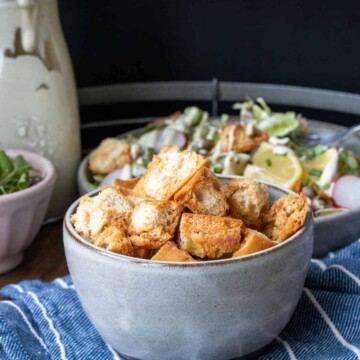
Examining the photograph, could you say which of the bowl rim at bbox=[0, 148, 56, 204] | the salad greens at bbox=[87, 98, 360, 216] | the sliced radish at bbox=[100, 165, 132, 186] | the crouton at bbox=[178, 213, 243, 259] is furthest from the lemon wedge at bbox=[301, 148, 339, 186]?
the crouton at bbox=[178, 213, 243, 259]

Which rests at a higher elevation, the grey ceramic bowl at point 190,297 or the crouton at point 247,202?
the crouton at point 247,202

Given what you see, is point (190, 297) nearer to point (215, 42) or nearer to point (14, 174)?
point (14, 174)

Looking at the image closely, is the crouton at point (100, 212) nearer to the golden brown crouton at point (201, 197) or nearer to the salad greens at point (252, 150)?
the golden brown crouton at point (201, 197)

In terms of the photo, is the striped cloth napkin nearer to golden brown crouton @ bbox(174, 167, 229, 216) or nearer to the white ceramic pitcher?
golden brown crouton @ bbox(174, 167, 229, 216)

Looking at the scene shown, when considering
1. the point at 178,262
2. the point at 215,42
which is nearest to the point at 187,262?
the point at 178,262

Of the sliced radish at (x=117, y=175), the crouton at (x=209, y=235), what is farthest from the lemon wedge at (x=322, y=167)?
the crouton at (x=209, y=235)

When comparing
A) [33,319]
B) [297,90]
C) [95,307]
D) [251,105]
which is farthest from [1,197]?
[297,90]
